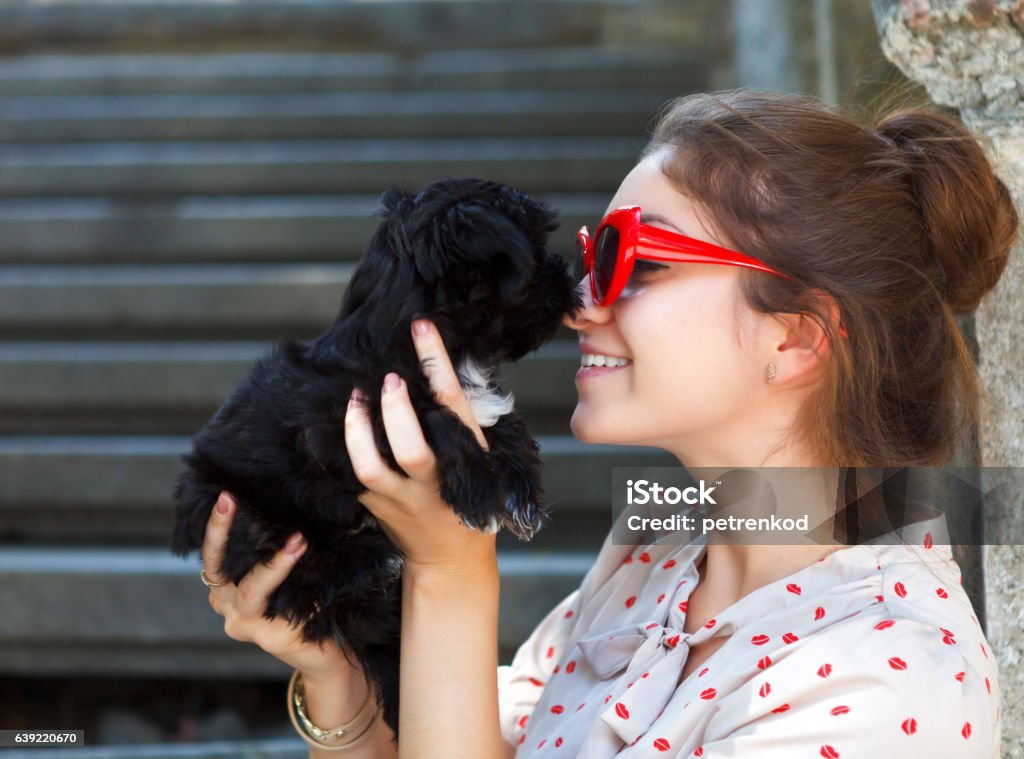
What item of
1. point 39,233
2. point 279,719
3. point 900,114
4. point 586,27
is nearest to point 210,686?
point 279,719

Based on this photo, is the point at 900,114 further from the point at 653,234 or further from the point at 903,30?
the point at 653,234

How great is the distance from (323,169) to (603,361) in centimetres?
365

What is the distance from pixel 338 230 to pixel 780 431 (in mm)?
3185

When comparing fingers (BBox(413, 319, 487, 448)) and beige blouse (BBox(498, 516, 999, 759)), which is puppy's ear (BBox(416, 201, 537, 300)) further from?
beige blouse (BBox(498, 516, 999, 759))

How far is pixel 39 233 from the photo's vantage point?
15.0 ft

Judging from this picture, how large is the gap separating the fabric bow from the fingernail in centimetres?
53

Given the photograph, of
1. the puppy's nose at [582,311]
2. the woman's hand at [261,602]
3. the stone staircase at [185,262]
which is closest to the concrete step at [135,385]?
the stone staircase at [185,262]

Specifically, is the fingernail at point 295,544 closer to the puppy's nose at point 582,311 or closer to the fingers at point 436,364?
the fingers at point 436,364

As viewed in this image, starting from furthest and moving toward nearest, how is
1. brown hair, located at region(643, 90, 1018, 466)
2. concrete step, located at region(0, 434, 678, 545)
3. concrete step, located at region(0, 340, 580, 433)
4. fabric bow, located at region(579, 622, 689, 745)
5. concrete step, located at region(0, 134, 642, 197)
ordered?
concrete step, located at region(0, 134, 642, 197)
concrete step, located at region(0, 340, 580, 433)
concrete step, located at region(0, 434, 678, 545)
brown hair, located at region(643, 90, 1018, 466)
fabric bow, located at region(579, 622, 689, 745)

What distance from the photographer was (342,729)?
73.3 inches

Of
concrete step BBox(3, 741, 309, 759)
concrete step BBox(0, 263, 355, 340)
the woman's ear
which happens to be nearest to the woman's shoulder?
the woman's ear

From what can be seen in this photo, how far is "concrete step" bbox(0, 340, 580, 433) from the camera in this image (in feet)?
12.3

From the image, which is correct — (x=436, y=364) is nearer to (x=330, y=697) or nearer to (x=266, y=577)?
(x=266, y=577)

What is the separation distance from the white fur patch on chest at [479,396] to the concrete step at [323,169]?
3.19 m
